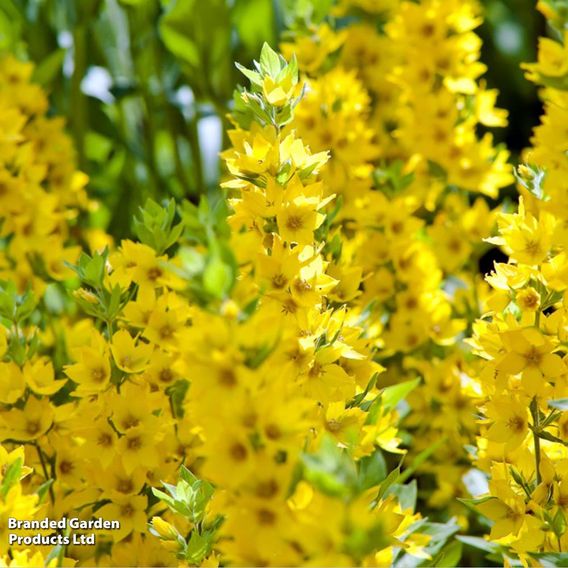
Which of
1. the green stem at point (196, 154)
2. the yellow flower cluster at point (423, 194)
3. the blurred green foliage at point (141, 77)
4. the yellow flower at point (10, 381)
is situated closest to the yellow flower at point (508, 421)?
the yellow flower cluster at point (423, 194)

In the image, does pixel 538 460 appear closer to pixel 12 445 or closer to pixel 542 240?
pixel 542 240

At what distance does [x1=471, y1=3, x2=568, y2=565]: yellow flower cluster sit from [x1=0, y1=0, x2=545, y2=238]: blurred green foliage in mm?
866

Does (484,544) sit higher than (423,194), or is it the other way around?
(423,194)

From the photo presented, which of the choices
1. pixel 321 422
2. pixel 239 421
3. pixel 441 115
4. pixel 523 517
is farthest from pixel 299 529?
pixel 441 115

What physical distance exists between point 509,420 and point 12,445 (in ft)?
1.73

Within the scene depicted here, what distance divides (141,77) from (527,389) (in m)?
1.12

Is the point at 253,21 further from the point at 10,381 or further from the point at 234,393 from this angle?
the point at 234,393

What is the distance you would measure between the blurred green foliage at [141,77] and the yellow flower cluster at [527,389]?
0.87 metres

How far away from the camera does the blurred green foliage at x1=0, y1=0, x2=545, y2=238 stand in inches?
67.9

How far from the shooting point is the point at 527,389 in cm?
87

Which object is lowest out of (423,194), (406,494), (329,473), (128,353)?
(406,494)

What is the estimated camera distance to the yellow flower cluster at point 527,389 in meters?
0.86

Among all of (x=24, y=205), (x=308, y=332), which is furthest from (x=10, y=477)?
(x=24, y=205)

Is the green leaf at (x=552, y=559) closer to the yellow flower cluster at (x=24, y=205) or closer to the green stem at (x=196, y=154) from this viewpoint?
the yellow flower cluster at (x=24, y=205)
